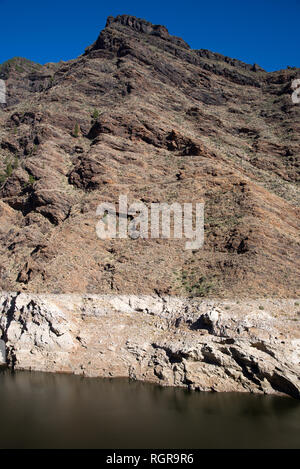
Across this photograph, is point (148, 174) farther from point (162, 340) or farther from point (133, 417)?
point (133, 417)

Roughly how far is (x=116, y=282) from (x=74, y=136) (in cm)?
3418

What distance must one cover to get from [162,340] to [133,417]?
28.6 feet

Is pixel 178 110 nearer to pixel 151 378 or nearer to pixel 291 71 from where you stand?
pixel 291 71

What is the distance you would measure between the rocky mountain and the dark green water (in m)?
9.98

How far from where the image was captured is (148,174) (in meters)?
46.8

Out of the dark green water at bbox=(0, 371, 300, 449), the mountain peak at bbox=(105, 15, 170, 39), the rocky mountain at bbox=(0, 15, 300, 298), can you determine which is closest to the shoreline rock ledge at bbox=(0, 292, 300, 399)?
the dark green water at bbox=(0, 371, 300, 449)

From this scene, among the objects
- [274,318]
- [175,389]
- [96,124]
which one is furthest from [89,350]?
[96,124]

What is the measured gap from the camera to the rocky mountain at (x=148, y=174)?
32.4 m

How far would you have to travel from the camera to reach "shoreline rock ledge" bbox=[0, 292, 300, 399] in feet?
75.4

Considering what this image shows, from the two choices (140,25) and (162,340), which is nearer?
(162,340)

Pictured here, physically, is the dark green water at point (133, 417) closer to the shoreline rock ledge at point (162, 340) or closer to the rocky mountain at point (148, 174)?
the shoreline rock ledge at point (162, 340)

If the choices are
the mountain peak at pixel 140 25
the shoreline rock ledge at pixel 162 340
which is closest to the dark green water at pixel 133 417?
the shoreline rock ledge at pixel 162 340

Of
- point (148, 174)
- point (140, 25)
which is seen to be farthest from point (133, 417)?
point (140, 25)

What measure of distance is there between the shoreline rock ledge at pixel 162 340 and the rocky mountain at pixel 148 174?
2170mm
